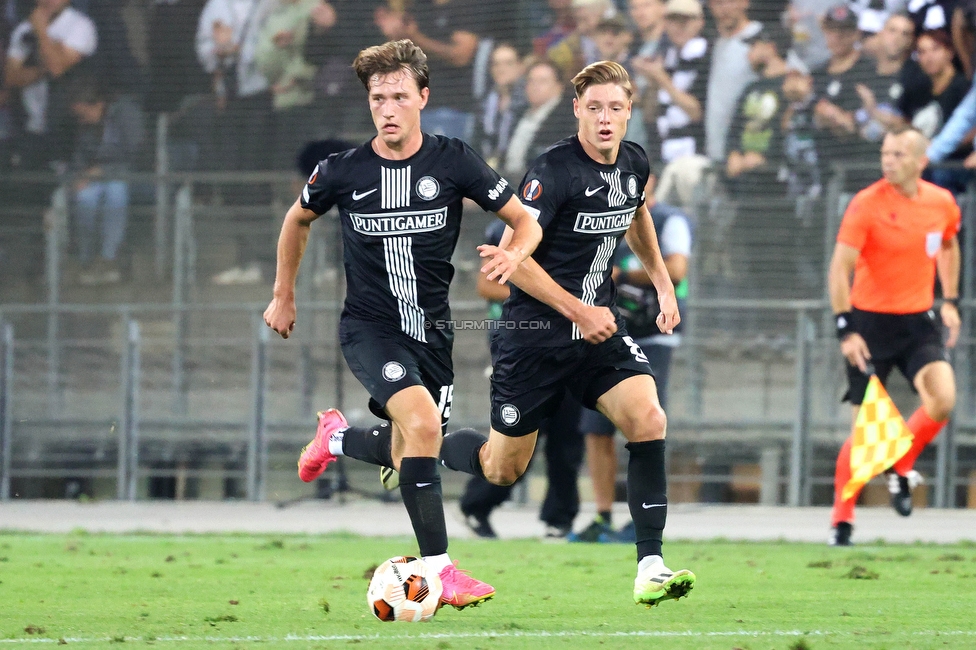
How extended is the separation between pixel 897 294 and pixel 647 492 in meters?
3.90

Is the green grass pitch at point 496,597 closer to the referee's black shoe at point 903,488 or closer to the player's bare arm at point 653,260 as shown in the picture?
the referee's black shoe at point 903,488

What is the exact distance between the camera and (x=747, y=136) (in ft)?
43.2

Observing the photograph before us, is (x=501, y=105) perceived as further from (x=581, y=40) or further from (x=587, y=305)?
(x=587, y=305)

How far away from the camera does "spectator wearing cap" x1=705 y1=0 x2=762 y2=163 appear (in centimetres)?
1326

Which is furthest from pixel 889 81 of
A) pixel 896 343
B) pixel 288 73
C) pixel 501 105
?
pixel 288 73

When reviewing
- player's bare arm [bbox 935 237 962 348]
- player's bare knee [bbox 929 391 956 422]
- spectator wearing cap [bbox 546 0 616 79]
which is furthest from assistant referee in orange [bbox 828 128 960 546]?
spectator wearing cap [bbox 546 0 616 79]

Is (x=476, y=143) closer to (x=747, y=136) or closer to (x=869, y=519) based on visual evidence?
(x=747, y=136)

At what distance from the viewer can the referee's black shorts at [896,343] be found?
9383 mm

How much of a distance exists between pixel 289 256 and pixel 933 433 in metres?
4.82

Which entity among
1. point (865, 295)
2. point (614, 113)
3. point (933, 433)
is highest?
point (614, 113)

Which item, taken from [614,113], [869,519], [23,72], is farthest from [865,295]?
[23,72]

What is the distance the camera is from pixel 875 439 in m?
9.38

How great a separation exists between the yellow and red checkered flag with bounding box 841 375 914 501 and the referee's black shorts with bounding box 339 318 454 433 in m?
3.70

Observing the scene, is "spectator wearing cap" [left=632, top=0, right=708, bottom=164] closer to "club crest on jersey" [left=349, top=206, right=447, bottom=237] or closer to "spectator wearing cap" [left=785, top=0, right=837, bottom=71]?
"spectator wearing cap" [left=785, top=0, right=837, bottom=71]
